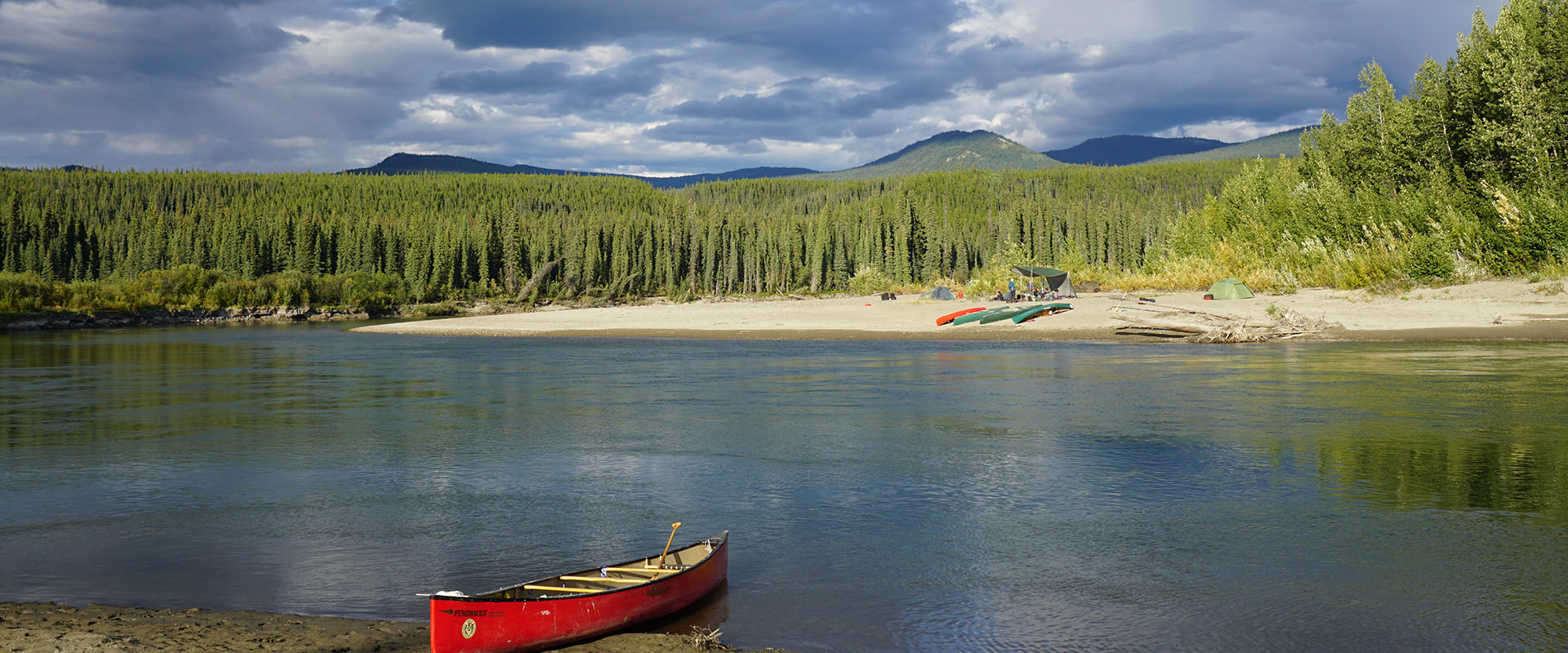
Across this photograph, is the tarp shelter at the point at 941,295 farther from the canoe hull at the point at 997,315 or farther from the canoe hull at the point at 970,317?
the canoe hull at the point at 997,315

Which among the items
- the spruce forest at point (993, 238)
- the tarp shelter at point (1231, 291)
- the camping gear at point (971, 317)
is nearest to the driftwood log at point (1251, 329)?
the spruce forest at point (993, 238)

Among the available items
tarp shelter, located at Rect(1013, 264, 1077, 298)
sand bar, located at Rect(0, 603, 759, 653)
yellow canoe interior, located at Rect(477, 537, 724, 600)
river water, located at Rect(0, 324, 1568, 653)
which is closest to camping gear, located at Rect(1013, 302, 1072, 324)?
tarp shelter, located at Rect(1013, 264, 1077, 298)

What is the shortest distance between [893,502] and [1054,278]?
6838 centimetres

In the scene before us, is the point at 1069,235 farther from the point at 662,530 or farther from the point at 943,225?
the point at 662,530

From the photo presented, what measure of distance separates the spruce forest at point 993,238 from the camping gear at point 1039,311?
44.1 feet

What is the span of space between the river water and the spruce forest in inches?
725

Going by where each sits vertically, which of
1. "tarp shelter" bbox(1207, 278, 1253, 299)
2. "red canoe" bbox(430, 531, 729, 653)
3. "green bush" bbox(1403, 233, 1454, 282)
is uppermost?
"green bush" bbox(1403, 233, 1454, 282)

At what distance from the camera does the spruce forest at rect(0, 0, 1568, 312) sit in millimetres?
45594

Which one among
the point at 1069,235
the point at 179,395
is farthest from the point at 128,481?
the point at 1069,235

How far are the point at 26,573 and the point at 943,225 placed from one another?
6887 inches

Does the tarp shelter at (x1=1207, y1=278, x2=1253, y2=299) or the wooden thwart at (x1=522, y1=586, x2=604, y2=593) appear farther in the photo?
the tarp shelter at (x1=1207, y1=278, x2=1253, y2=299)

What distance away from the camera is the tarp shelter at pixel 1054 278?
77250 millimetres

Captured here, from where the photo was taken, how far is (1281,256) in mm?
62188

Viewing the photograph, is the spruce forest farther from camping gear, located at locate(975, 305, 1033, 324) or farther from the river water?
the river water
